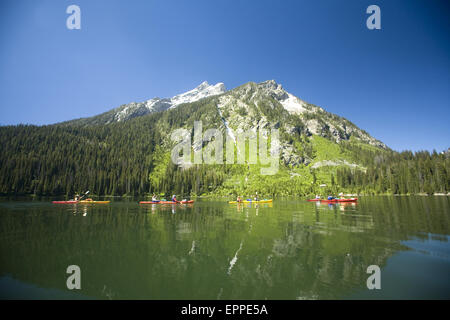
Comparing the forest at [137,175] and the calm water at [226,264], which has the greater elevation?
the forest at [137,175]

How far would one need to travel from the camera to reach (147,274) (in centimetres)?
1301

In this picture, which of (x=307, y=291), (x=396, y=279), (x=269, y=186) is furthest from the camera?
(x=269, y=186)

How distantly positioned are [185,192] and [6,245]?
443ft

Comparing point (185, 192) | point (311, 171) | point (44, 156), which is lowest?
point (185, 192)

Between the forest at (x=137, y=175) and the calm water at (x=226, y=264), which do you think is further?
the forest at (x=137, y=175)

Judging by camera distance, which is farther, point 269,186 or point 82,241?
point 269,186

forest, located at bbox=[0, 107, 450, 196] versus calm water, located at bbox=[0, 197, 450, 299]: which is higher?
forest, located at bbox=[0, 107, 450, 196]

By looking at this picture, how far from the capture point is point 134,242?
20.9 meters

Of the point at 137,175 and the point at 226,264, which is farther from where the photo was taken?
the point at 137,175

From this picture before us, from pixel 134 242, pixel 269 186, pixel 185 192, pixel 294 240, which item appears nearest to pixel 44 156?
pixel 185 192

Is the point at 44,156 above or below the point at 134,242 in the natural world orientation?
above

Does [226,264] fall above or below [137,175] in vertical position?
below

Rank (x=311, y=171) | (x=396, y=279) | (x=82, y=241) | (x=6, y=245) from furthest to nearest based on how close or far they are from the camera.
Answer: (x=311, y=171) → (x=82, y=241) → (x=6, y=245) → (x=396, y=279)
